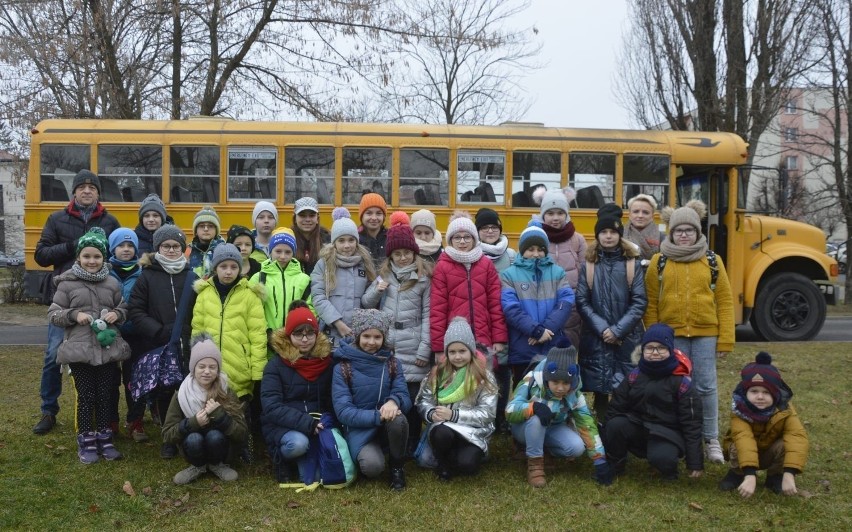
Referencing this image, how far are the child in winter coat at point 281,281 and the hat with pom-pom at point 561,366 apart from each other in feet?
5.72

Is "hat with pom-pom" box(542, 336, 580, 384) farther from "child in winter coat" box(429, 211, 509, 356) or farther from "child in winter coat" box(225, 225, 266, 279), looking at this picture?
"child in winter coat" box(225, 225, 266, 279)

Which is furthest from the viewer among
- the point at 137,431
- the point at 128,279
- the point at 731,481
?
the point at 137,431

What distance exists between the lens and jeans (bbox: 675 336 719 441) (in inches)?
205

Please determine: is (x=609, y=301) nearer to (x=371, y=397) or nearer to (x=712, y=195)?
(x=371, y=397)

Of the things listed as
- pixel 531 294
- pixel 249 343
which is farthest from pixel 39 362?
pixel 531 294

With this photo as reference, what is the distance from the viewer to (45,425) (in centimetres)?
593

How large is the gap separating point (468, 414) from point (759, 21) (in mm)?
14807

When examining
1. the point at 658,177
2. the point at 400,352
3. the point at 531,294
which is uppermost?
the point at 658,177

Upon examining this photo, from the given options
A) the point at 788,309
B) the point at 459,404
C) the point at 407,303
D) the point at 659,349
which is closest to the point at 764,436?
the point at 659,349

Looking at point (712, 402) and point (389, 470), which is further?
point (712, 402)

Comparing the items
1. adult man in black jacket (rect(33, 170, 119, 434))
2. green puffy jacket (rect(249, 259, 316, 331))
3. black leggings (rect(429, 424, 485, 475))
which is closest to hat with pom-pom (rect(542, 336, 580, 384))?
black leggings (rect(429, 424, 485, 475))

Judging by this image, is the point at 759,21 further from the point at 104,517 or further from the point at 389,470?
the point at 104,517

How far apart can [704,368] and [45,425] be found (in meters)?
5.09

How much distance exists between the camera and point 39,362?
368 inches
